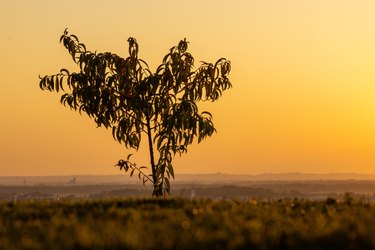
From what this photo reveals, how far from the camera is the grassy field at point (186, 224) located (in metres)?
14.0

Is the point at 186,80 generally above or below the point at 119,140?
above

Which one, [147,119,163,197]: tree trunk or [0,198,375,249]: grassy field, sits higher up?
[147,119,163,197]: tree trunk

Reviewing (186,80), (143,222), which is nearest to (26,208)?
(143,222)

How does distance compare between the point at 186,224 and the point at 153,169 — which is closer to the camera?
the point at 186,224

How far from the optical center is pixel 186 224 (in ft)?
52.5

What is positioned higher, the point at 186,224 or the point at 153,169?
the point at 153,169

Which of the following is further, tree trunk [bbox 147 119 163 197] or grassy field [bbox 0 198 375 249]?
tree trunk [bbox 147 119 163 197]

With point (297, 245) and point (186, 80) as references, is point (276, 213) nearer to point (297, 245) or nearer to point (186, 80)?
point (297, 245)

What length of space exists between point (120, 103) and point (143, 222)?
50.3 feet

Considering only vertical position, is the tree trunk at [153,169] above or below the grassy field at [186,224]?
above

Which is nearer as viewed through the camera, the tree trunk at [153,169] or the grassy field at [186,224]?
the grassy field at [186,224]

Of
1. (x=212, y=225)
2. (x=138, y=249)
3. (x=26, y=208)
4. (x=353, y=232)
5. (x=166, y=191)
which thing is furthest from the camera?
(x=166, y=191)

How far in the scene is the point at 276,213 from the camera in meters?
18.1

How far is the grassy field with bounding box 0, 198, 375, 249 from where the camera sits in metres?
14.0
